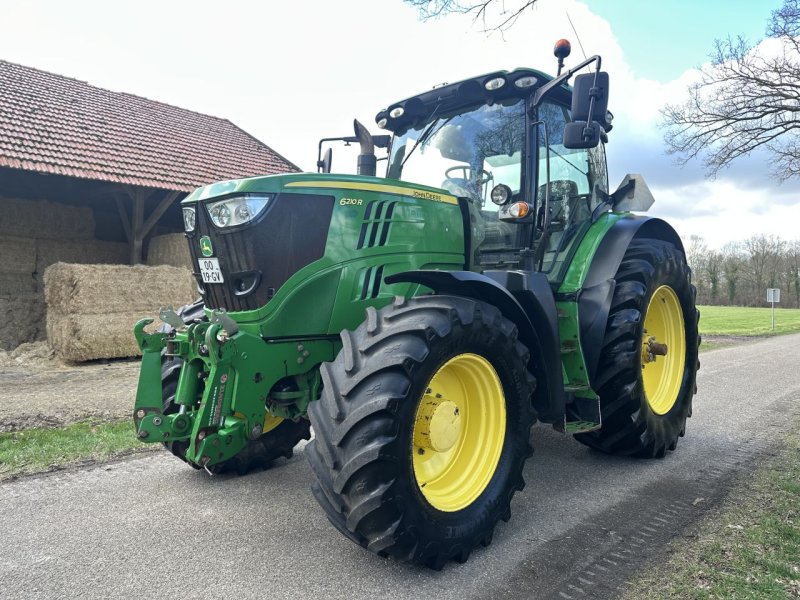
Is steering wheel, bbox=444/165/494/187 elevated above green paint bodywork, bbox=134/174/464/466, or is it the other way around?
steering wheel, bbox=444/165/494/187

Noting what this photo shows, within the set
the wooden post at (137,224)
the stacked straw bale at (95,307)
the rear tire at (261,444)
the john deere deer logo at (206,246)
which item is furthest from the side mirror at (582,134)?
the wooden post at (137,224)

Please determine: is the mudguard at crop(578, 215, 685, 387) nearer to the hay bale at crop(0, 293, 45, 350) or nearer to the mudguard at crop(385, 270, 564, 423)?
the mudguard at crop(385, 270, 564, 423)

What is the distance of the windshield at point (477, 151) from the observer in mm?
3945

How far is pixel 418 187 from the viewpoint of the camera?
3447 mm

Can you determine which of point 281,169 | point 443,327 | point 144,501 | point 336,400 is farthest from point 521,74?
point 281,169

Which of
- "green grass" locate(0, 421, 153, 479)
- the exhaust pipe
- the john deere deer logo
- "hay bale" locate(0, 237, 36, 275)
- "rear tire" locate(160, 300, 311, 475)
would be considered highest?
the exhaust pipe

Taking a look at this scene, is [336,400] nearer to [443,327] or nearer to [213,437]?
[443,327]

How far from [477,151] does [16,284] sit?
385 inches

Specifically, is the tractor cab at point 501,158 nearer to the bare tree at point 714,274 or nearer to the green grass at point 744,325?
the green grass at point 744,325

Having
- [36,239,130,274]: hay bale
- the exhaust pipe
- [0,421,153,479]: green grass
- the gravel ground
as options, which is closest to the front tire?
the exhaust pipe

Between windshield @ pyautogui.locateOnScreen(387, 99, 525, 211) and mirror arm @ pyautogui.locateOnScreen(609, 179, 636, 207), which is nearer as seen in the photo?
windshield @ pyautogui.locateOnScreen(387, 99, 525, 211)

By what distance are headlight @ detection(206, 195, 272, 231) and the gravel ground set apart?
3.62 metres

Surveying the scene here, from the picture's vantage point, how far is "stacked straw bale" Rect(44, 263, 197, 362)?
357 inches

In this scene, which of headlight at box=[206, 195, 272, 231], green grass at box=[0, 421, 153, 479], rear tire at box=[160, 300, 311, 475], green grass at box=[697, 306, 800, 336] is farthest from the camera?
green grass at box=[697, 306, 800, 336]
